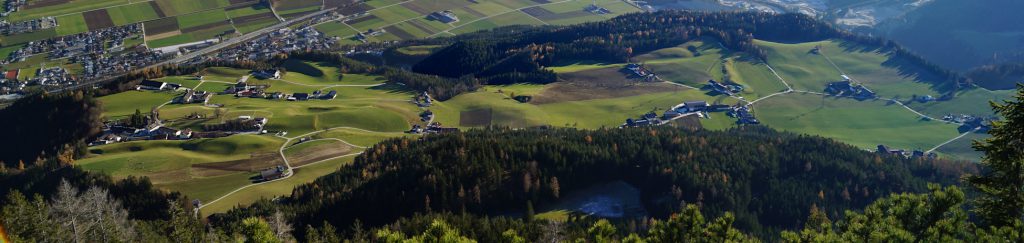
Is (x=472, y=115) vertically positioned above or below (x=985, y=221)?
below

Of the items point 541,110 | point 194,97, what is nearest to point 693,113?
point 541,110

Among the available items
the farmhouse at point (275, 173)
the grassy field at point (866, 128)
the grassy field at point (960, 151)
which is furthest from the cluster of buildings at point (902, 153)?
the farmhouse at point (275, 173)

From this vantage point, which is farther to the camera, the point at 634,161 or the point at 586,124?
the point at 586,124

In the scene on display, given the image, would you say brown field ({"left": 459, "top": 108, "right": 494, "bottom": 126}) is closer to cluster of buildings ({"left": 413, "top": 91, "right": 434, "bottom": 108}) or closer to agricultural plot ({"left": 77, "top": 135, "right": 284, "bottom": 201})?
cluster of buildings ({"left": 413, "top": 91, "right": 434, "bottom": 108})

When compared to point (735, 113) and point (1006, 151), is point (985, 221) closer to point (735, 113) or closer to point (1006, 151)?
point (1006, 151)

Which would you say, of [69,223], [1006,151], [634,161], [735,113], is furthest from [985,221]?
[735,113]

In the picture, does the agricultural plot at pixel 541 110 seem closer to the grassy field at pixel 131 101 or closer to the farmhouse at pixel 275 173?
the farmhouse at pixel 275 173
